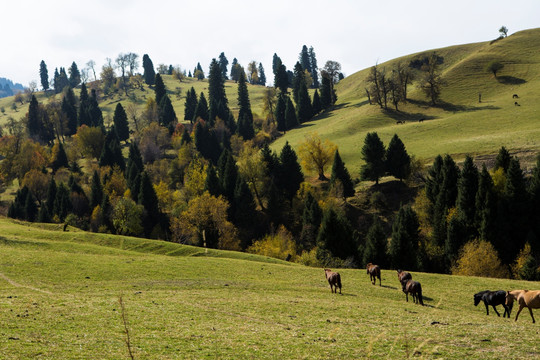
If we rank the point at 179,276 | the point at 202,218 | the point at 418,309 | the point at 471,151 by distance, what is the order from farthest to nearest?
1. the point at 471,151
2. the point at 202,218
3. the point at 179,276
4. the point at 418,309

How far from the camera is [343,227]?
210 feet

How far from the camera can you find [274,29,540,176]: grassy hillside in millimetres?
106562

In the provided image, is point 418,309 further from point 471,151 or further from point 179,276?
point 471,151

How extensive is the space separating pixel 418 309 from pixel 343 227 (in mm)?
37878

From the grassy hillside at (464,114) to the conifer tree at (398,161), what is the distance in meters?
7.92

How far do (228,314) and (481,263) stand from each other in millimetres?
45318

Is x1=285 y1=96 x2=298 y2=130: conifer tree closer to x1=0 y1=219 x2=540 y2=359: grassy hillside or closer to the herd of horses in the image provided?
x1=0 y1=219 x2=540 y2=359: grassy hillside

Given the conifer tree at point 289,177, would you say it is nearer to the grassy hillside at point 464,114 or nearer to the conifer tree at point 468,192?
the grassy hillside at point 464,114

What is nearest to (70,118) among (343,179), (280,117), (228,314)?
(280,117)

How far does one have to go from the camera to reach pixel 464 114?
131875mm

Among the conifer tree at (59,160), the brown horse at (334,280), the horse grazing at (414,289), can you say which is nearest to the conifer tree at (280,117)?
the conifer tree at (59,160)

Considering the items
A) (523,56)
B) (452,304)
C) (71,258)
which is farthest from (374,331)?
(523,56)

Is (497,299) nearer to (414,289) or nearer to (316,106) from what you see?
(414,289)

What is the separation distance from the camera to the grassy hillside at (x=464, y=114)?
107 m
